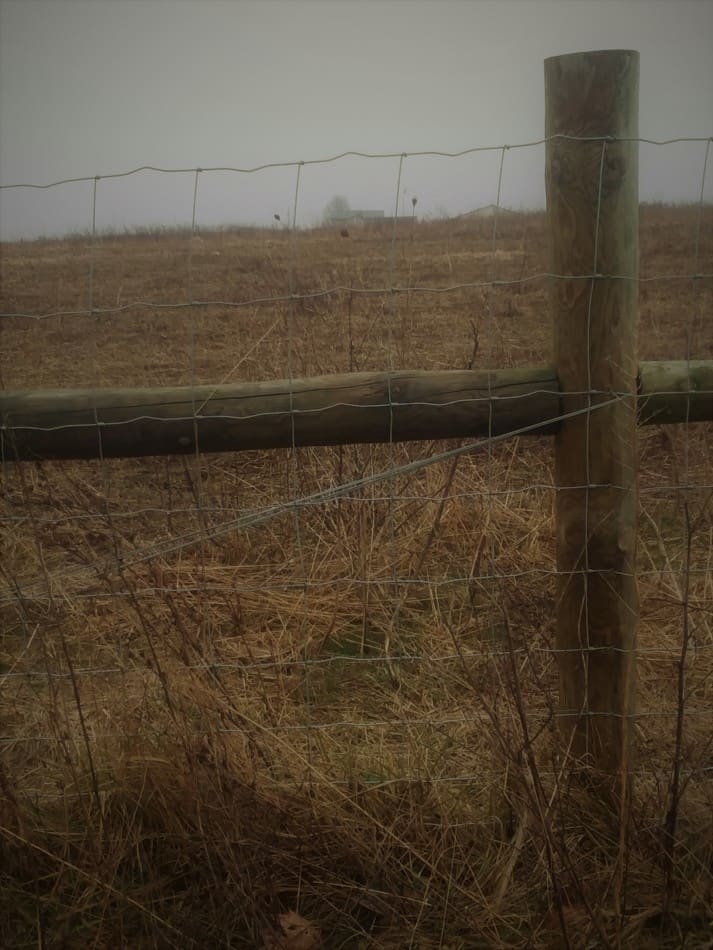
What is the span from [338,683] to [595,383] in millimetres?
1555

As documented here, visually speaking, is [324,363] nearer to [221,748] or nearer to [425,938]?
[221,748]

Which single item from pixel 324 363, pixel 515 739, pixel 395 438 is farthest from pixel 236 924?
pixel 324 363

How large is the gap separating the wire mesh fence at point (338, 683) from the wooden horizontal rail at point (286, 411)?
84mm

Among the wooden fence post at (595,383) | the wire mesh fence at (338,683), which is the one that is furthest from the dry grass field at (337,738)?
the wooden fence post at (595,383)

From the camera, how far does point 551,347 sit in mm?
2092

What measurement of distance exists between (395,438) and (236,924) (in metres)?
1.19

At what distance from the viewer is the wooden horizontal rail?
201 centimetres

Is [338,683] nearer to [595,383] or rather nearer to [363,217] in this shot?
[595,383]

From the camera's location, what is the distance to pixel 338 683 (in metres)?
3.01

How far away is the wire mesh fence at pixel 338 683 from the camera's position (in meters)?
1.92

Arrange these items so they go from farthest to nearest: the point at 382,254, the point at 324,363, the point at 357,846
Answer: the point at 382,254, the point at 324,363, the point at 357,846

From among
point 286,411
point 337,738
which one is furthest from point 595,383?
point 337,738

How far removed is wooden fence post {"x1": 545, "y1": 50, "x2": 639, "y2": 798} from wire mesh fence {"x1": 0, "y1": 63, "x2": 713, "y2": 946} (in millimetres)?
91

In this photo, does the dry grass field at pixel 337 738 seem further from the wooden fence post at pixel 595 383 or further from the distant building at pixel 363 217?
the distant building at pixel 363 217
